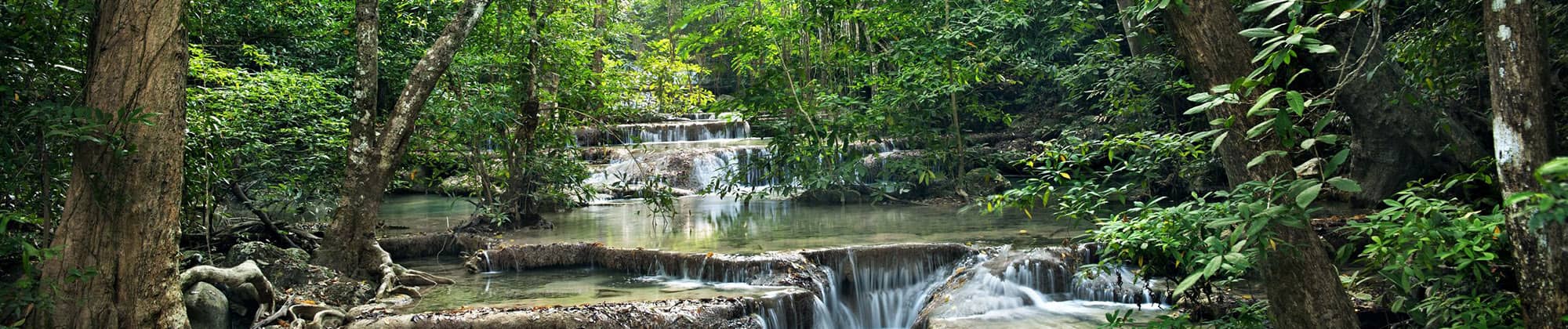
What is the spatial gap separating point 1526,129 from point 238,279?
6.55 metres

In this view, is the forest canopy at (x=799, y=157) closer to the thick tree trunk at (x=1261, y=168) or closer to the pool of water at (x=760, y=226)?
the thick tree trunk at (x=1261, y=168)

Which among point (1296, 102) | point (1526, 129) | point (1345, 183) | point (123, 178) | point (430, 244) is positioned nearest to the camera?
point (1296, 102)

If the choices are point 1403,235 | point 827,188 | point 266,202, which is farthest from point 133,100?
point 827,188

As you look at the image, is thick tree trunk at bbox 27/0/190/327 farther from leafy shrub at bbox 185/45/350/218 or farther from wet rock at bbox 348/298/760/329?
leafy shrub at bbox 185/45/350/218

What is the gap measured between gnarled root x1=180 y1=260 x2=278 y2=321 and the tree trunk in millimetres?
715

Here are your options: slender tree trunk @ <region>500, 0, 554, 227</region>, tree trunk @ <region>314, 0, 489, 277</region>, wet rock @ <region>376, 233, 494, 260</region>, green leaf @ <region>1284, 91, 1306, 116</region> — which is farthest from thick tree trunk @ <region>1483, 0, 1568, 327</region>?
slender tree trunk @ <region>500, 0, 554, 227</region>

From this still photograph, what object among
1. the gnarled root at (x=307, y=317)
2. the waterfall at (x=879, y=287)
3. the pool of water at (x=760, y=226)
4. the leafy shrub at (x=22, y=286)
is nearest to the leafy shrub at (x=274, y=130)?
the gnarled root at (x=307, y=317)

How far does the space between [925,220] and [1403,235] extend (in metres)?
7.73

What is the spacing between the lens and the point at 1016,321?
636cm

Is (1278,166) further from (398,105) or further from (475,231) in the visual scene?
(475,231)

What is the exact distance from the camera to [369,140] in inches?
265

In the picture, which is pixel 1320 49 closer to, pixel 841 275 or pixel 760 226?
pixel 841 275

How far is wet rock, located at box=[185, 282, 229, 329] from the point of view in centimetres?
547

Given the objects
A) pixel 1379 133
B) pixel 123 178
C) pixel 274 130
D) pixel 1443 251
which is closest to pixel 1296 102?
pixel 1443 251
